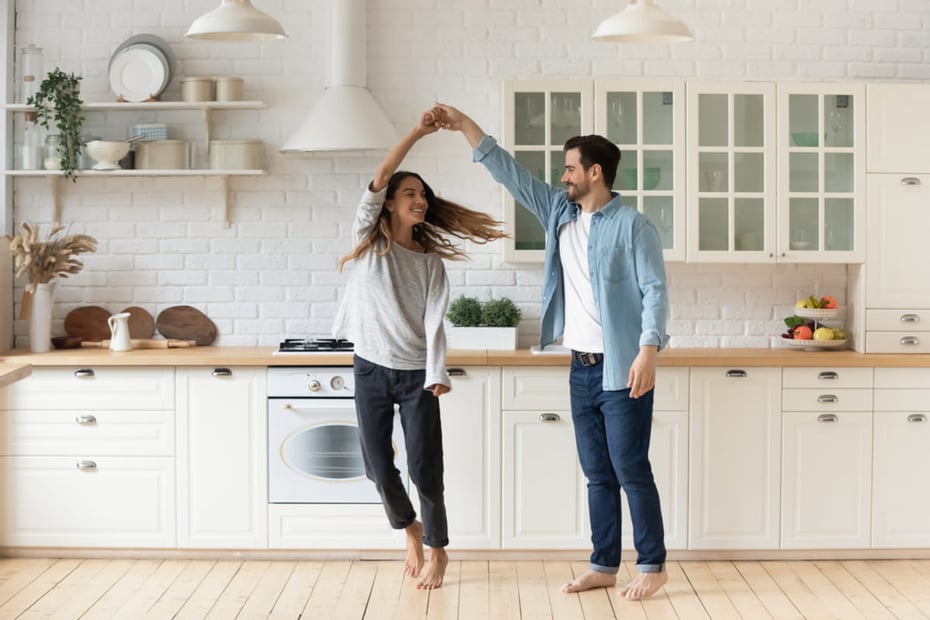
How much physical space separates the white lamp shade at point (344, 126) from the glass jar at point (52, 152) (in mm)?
1007

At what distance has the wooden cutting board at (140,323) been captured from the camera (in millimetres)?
5395

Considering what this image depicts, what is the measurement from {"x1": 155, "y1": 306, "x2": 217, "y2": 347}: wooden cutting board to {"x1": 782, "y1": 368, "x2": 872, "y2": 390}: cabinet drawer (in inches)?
100

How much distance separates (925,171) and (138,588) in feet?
12.1

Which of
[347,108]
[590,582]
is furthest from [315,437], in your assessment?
[347,108]

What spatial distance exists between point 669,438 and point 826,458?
657mm

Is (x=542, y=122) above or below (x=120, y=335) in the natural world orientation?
above

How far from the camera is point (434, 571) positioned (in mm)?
4492

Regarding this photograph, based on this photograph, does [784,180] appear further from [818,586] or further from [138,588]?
[138,588]

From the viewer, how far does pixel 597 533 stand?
4473 mm

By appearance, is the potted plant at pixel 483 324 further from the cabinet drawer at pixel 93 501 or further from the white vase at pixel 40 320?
the white vase at pixel 40 320

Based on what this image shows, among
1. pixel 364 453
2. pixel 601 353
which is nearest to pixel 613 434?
pixel 601 353

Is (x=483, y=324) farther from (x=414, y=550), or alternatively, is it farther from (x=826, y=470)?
(x=826, y=470)

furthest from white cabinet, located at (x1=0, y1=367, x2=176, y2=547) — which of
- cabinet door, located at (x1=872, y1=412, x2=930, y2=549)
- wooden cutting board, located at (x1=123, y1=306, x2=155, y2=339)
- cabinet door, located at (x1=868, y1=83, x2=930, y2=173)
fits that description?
cabinet door, located at (x1=868, y1=83, x2=930, y2=173)

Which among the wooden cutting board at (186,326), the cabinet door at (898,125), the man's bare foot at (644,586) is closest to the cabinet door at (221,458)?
the wooden cutting board at (186,326)
